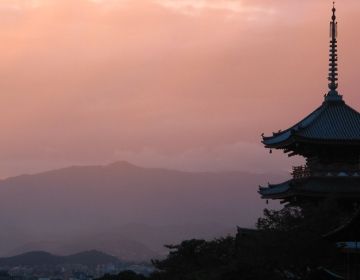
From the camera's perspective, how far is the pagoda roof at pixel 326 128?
45.3 meters

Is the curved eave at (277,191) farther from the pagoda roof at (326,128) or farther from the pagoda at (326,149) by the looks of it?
the pagoda roof at (326,128)

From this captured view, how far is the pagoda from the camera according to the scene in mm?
44000

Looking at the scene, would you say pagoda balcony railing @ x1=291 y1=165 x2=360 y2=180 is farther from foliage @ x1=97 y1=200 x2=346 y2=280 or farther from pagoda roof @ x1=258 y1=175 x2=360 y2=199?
foliage @ x1=97 y1=200 x2=346 y2=280

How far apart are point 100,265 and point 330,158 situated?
382 ft

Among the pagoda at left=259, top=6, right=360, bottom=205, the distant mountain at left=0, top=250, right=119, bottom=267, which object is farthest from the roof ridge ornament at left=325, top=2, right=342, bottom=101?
the distant mountain at left=0, top=250, right=119, bottom=267

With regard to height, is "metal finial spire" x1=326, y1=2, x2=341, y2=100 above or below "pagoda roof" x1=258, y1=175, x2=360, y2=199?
above

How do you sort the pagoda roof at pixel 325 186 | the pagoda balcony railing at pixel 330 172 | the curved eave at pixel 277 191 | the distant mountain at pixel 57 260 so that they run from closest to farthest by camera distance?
the pagoda roof at pixel 325 186 → the pagoda balcony railing at pixel 330 172 → the curved eave at pixel 277 191 → the distant mountain at pixel 57 260

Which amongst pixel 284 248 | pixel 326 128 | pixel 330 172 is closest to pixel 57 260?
pixel 326 128

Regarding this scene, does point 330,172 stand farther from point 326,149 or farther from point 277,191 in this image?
point 277,191

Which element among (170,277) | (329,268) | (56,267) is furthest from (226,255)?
(56,267)

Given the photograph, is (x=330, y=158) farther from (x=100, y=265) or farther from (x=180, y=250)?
(x=100, y=265)

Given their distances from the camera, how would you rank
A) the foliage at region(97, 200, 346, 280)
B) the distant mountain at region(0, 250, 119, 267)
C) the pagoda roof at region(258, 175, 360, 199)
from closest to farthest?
the foliage at region(97, 200, 346, 280) → the pagoda roof at region(258, 175, 360, 199) → the distant mountain at region(0, 250, 119, 267)

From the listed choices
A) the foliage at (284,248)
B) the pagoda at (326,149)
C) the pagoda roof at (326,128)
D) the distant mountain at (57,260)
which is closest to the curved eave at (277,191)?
the pagoda at (326,149)

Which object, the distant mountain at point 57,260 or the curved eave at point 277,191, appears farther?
the distant mountain at point 57,260
